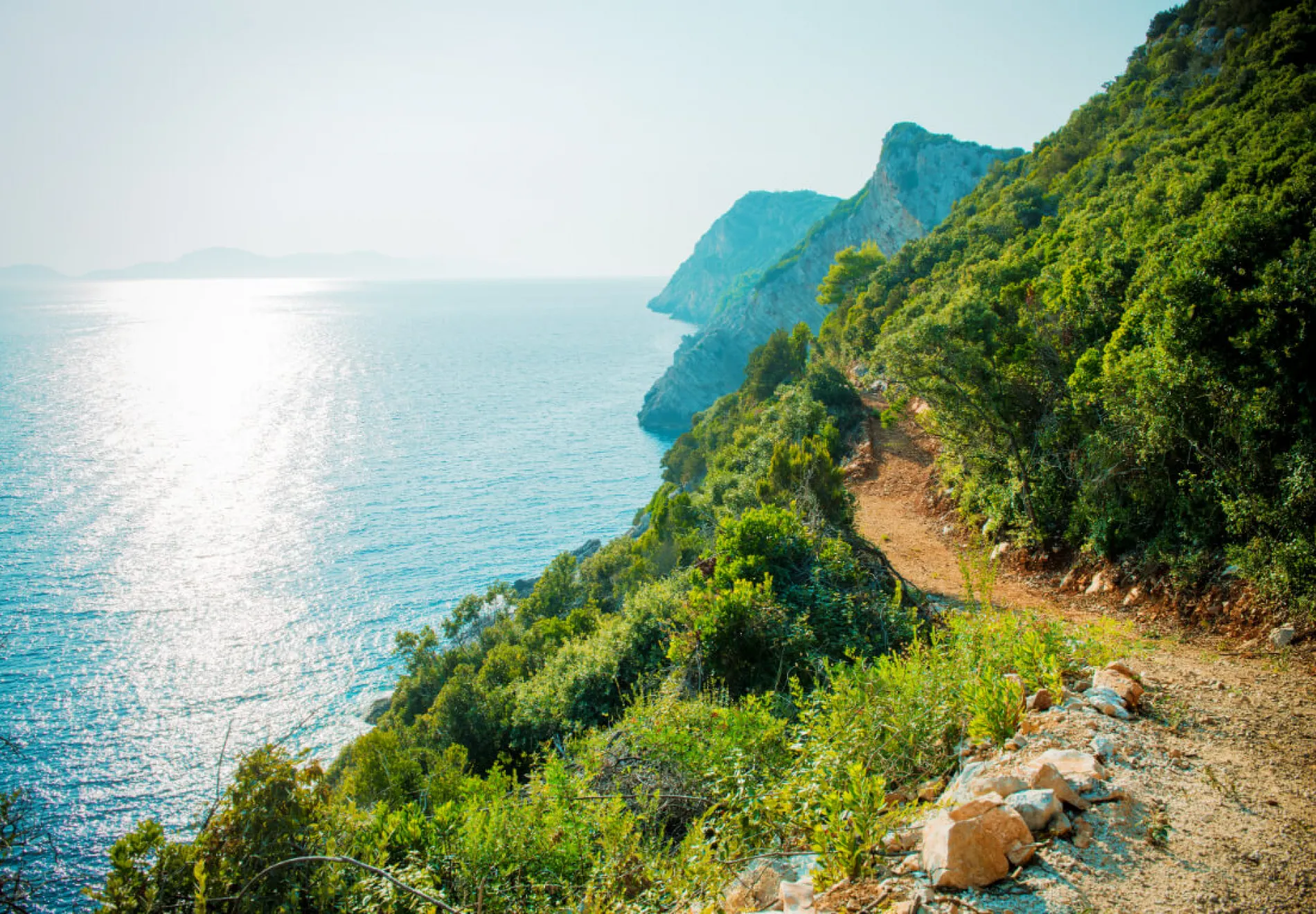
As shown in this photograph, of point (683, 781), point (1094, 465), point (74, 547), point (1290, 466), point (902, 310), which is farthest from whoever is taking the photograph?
point (74, 547)

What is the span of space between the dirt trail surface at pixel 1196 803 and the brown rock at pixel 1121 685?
0.48ft

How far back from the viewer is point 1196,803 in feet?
15.8

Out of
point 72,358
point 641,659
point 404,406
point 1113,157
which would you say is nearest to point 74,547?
point 404,406

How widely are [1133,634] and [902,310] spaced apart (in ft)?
66.3

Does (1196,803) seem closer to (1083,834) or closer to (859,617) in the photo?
(1083,834)

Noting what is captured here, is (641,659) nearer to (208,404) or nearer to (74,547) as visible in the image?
(74,547)

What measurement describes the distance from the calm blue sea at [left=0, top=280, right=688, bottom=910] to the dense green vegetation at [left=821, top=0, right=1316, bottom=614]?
13458 mm

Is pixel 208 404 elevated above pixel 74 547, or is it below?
above

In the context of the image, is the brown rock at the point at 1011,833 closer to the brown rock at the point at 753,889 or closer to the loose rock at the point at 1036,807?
the loose rock at the point at 1036,807

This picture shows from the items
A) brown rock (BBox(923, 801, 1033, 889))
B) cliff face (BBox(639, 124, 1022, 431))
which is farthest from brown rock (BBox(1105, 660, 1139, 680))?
cliff face (BBox(639, 124, 1022, 431))

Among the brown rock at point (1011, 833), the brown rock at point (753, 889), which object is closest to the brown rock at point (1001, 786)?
the brown rock at point (1011, 833)

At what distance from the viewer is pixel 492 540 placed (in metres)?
46.0

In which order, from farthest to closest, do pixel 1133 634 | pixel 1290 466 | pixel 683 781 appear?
pixel 1133 634, pixel 1290 466, pixel 683 781

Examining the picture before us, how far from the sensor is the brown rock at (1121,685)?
6156mm
